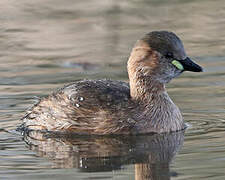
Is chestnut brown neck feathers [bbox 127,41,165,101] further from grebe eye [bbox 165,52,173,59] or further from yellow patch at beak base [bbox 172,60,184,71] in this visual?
yellow patch at beak base [bbox 172,60,184,71]

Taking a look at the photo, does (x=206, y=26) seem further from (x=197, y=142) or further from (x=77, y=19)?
(x=197, y=142)

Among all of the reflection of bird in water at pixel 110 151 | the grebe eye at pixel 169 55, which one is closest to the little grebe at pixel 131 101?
the grebe eye at pixel 169 55

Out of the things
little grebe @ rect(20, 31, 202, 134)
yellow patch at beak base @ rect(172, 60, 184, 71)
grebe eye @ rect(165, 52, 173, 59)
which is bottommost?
little grebe @ rect(20, 31, 202, 134)

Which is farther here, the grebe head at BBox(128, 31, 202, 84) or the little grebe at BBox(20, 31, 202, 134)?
the grebe head at BBox(128, 31, 202, 84)

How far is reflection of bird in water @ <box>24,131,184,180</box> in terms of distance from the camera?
30.8 ft

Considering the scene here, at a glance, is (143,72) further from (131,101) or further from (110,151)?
(110,151)

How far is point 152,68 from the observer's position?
37.1ft

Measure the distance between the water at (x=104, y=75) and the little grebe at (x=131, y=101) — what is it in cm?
24

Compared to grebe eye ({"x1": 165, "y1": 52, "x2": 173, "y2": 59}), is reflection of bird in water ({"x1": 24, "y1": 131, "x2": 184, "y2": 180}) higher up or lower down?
lower down

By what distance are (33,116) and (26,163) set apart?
1.94 meters

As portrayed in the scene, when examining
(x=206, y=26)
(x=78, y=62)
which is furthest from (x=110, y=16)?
(x=78, y=62)

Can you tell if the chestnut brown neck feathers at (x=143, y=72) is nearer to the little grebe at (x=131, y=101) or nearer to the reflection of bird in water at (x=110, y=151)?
the little grebe at (x=131, y=101)

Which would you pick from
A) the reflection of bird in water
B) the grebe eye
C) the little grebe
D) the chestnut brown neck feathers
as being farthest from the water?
the grebe eye

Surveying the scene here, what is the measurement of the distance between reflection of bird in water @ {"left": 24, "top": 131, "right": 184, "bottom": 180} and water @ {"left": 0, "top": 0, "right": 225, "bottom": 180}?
11mm
